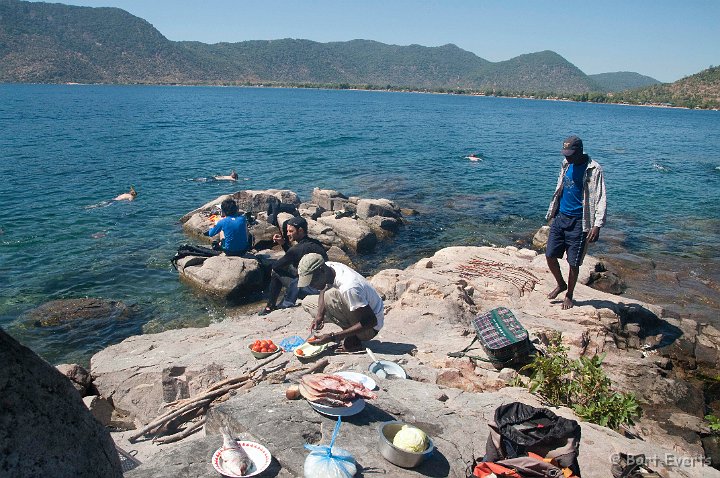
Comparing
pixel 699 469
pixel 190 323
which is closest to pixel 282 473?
pixel 699 469

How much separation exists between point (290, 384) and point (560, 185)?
19.4 feet

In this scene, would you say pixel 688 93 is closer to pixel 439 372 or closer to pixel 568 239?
pixel 568 239

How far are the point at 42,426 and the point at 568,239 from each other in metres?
8.22

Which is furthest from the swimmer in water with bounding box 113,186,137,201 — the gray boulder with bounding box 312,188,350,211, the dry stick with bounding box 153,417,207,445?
the dry stick with bounding box 153,417,207,445

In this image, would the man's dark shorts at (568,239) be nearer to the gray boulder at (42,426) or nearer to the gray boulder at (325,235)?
the gray boulder at (325,235)

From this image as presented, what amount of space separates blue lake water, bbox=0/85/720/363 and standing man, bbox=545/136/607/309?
6.70 metres

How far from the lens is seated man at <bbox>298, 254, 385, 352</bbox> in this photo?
6414 mm

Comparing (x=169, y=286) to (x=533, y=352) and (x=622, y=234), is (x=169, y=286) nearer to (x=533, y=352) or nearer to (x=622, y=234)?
(x=533, y=352)

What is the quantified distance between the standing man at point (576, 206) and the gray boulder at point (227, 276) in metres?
7.20

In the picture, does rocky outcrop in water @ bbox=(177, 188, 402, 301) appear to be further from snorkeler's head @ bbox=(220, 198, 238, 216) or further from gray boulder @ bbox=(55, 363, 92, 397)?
gray boulder @ bbox=(55, 363, 92, 397)

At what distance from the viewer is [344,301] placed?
6.69m

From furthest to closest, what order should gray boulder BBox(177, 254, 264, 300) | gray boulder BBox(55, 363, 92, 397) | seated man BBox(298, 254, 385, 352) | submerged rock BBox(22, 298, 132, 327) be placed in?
gray boulder BBox(177, 254, 264, 300)
submerged rock BBox(22, 298, 132, 327)
gray boulder BBox(55, 363, 92, 397)
seated man BBox(298, 254, 385, 352)

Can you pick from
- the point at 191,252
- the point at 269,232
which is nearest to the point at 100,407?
the point at 191,252

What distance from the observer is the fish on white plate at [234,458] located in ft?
12.2
